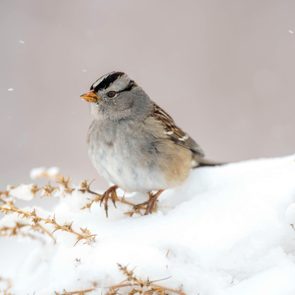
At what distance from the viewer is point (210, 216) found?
6.49 feet

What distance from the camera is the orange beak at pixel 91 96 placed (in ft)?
10.2

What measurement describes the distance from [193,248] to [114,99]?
155 cm

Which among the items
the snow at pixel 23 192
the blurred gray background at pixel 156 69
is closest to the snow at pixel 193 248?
the snow at pixel 23 192

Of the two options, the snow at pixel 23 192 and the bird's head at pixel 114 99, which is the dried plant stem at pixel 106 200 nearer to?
the snow at pixel 23 192

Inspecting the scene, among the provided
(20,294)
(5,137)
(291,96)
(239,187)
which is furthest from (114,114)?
(291,96)

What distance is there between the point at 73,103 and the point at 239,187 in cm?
479

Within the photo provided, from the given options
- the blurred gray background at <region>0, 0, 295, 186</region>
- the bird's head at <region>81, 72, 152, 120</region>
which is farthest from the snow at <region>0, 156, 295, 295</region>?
the blurred gray background at <region>0, 0, 295, 186</region>

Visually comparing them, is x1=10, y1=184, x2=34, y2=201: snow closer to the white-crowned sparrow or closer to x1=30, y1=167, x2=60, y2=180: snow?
x1=30, y1=167, x2=60, y2=180: snow

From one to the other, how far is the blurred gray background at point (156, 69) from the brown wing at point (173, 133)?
8.89 ft

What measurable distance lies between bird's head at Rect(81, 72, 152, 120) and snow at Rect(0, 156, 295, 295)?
956 millimetres

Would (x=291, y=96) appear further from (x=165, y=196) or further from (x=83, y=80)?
(x=165, y=196)

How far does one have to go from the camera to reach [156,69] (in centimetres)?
720

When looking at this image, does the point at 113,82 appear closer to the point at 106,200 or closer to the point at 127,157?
the point at 127,157

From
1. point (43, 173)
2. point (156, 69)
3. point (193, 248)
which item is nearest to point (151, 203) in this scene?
point (43, 173)
